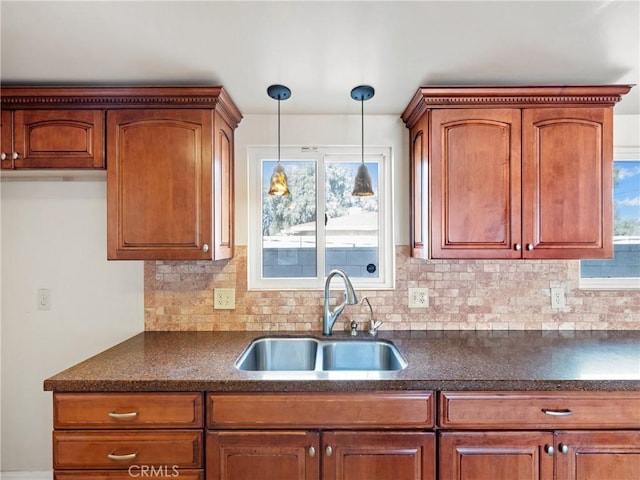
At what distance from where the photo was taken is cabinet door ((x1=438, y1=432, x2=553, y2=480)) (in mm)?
1231

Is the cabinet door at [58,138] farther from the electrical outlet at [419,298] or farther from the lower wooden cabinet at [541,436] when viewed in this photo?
the lower wooden cabinet at [541,436]

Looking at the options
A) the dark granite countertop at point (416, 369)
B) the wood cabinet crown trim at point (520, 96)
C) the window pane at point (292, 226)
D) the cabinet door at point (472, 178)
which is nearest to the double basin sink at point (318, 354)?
the dark granite countertop at point (416, 369)

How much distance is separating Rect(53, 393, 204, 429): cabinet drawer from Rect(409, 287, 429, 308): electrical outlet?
46.4 inches

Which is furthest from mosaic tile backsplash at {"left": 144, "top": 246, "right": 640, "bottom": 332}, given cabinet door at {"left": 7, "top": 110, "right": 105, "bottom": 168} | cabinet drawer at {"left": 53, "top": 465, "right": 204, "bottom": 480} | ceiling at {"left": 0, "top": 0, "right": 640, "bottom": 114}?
ceiling at {"left": 0, "top": 0, "right": 640, "bottom": 114}

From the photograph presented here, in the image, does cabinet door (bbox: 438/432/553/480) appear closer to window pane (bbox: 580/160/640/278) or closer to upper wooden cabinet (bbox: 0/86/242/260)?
upper wooden cabinet (bbox: 0/86/242/260)

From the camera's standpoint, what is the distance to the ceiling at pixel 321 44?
109 cm

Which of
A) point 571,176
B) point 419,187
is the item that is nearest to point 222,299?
point 419,187

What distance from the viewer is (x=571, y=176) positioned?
158 cm

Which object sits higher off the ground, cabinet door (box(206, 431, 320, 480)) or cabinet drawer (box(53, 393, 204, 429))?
cabinet drawer (box(53, 393, 204, 429))

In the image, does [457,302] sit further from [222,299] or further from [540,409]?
[222,299]

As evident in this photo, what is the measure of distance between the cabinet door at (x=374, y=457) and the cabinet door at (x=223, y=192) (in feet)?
3.05

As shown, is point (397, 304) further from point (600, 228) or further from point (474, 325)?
point (600, 228)

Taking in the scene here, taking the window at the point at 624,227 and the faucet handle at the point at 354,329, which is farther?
the window at the point at 624,227

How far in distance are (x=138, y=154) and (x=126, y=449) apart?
3.90ft
